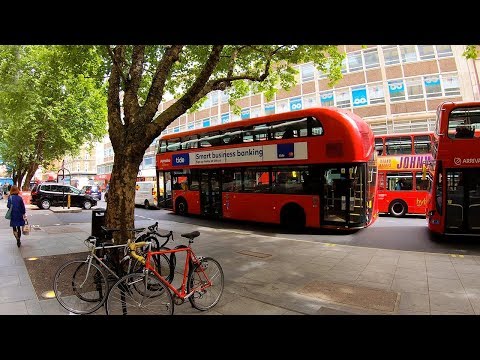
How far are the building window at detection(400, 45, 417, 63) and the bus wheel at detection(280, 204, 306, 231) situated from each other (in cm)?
1964

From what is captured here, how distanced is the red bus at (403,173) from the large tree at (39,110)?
1457 cm

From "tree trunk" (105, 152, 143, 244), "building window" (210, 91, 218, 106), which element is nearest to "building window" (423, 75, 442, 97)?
"building window" (210, 91, 218, 106)

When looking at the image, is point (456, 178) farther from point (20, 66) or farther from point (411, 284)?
point (20, 66)

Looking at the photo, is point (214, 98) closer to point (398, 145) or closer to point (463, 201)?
point (398, 145)

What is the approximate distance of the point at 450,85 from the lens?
22641 millimetres

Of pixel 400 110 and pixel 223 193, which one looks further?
pixel 400 110

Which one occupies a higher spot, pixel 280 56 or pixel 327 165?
pixel 280 56

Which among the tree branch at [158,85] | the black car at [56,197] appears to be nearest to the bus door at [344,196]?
the tree branch at [158,85]

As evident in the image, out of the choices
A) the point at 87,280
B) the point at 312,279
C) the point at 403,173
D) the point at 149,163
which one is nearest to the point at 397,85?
the point at 403,173

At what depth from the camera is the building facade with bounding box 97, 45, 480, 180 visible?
2258 cm

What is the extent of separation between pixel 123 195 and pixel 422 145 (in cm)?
1365

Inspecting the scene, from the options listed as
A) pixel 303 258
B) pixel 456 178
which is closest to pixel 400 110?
pixel 456 178

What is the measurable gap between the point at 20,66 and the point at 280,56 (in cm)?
1722

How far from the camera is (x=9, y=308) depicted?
4.28 metres
